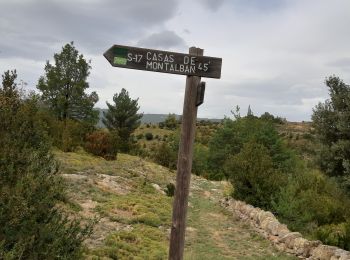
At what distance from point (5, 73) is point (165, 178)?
14.0 meters

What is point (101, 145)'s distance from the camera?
24.9 m

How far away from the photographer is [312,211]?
13.9 meters

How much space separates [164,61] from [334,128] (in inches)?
716

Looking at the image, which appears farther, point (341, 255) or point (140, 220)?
point (140, 220)

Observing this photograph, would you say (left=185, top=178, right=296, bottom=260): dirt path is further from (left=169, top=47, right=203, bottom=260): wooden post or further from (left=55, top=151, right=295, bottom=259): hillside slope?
(left=169, top=47, right=203, bottom=260): wooden post

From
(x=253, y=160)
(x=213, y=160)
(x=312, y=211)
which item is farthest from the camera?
Result: (x=213, y=160)

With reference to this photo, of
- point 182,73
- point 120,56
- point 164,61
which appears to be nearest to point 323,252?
point 182,73

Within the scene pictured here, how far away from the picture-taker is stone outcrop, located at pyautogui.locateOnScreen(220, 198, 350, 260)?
10312mm

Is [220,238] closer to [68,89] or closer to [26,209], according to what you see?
[26,209]

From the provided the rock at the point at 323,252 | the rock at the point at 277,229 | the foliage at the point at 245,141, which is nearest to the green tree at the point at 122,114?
the foliage at the point at 245,141

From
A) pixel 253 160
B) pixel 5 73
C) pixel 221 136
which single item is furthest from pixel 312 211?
pixel 221 136

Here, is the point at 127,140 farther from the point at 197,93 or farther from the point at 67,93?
the point at 197,93

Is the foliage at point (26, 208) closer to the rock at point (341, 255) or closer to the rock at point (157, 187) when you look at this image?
the rock at point (341, 255)

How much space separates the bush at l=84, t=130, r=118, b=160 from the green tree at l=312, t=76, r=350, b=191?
12.8m
